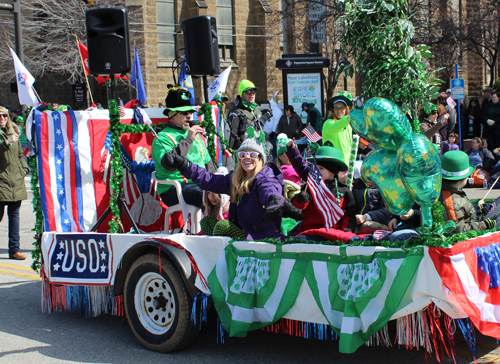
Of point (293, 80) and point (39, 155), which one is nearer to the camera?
point (39, 155)

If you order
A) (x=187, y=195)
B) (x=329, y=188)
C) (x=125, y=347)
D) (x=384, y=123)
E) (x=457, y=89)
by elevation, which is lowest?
(x=125, y=347)

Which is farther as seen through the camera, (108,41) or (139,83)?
(139,83)

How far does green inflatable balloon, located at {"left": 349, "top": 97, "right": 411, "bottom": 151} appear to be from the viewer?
13.1 ft

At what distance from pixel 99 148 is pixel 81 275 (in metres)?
1.34

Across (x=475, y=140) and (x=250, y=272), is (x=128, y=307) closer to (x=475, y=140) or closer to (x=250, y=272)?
(x=250, y=272)

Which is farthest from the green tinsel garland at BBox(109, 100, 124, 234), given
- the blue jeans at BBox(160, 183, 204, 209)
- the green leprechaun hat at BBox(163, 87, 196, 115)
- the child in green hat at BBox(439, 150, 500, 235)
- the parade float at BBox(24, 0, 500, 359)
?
the child in green hat at BBox(439, 150, 500, 235)

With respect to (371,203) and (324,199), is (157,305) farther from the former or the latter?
(371,203)

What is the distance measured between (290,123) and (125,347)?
11213mm

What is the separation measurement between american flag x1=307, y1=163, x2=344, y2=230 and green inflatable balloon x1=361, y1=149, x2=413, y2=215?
0.65m

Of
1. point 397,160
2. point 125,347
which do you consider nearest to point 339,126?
point 397,160

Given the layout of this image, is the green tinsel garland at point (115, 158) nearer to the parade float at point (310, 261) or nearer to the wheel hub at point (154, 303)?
the parade float at point (310, 261)

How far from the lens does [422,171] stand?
3.78 meters

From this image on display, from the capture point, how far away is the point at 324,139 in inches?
309

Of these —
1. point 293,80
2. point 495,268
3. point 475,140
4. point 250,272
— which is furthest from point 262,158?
point 293,80
